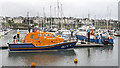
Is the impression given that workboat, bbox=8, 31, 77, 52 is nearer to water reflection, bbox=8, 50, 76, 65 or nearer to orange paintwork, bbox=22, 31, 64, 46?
orange paintwork, bbox=22, 31, 64, 46

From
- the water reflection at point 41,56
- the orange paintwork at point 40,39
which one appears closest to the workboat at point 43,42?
the orange paintwork at point 40,39

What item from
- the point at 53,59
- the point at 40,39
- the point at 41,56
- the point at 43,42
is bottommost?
the point at 53,59

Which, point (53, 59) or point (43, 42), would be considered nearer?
point (53, 59)

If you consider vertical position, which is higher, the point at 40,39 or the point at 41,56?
the point at 40,39

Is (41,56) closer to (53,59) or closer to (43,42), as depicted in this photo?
(53,59)

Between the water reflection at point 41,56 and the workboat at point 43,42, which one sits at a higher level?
the workboat at point 43,42

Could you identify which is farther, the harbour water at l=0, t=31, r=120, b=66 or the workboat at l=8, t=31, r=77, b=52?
the workboat at l=8, t=31, r=77, b=52

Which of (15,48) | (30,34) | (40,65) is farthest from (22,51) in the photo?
(40,65)

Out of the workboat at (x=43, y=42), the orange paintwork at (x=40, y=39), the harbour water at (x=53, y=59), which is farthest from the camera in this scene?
the orange paintwork at (x=40, y=39)

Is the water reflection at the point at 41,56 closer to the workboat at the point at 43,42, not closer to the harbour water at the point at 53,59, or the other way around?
the harbour water at the point at 53,59

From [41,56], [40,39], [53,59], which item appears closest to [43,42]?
[40,39]

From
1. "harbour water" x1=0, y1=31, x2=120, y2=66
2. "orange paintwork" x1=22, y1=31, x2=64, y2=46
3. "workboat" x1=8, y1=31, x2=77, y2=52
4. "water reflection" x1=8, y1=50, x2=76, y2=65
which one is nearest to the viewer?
"harbour water" x1=0, y1=31, x2=120, y2=66

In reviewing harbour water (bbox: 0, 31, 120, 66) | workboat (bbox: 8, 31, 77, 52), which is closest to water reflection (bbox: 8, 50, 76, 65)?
harbour water (bbox: 0, 31, 120, 66)

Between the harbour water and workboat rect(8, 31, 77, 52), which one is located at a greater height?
workboat rect(8, 31, 77, 52)
